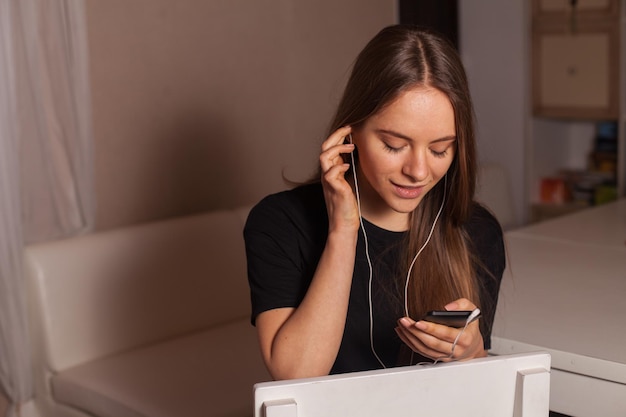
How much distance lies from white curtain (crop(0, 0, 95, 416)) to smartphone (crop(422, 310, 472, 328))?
62.4 inches

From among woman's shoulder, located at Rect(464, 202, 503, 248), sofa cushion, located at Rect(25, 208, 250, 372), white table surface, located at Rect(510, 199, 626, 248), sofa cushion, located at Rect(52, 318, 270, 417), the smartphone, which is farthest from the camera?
white table surface, located at Rect(510, 199, 626, 248)

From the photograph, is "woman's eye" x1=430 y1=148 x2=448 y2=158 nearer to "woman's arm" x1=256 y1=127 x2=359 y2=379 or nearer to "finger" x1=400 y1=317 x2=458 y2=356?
"woman's arm" x1=256 y1=127 x2=359 y2=379

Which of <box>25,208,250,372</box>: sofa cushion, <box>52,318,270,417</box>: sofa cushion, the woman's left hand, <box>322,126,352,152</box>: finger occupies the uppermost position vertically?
<box>322,126,352,152</box>: finger

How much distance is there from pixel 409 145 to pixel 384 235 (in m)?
0.26

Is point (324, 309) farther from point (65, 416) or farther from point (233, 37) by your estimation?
point (233, 37)

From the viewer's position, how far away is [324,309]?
155 centimetres

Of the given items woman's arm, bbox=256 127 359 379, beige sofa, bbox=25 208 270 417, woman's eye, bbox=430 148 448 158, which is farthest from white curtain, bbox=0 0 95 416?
woman's eye, bbox=430 148 448 158

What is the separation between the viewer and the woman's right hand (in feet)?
5.15

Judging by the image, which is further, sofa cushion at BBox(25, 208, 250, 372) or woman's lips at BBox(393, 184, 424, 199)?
sofa cushion at BBox(25, 208, 250, 372)

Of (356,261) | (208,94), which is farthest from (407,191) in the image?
(208,94)

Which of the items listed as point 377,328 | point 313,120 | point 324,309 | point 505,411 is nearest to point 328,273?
point 324,309

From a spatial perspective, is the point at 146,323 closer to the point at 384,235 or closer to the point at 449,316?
the point at 384,235

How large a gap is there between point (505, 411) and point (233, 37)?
2.41m

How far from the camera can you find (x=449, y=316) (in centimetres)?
133
